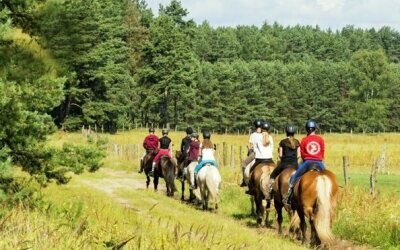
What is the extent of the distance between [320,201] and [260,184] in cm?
419

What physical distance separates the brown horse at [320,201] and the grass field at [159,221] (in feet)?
1.86

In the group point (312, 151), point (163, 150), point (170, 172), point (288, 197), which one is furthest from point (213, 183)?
point (312, 151)

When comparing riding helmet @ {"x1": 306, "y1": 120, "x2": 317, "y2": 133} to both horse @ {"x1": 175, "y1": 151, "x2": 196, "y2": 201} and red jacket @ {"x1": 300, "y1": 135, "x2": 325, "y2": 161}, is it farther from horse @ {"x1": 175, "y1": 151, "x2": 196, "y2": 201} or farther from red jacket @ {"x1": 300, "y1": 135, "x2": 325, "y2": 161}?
horse @ {"x1": 175, "y1": 151, "x2": 196, "y2": 201}

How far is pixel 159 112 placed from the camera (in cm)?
10000

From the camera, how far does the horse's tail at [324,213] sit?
37.8ft

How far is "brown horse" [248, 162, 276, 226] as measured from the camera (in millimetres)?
15641

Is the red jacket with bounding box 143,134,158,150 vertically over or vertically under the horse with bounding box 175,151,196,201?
over

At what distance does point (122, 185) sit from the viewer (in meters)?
26.7

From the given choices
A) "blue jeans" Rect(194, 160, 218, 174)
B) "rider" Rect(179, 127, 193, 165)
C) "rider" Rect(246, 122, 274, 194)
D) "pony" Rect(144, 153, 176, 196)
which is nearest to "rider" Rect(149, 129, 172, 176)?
"pony" Rect(144, 153, 176, 196)

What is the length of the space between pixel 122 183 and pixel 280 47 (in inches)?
→ 5499

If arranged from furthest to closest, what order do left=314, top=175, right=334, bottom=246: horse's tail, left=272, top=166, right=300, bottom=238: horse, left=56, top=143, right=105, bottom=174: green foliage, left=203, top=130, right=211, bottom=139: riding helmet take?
left=203, top=130, right=211, bottom=139: riding helmet
left=56, top=143, right=105, bottom=174: green foliage
left=272, top=166, right=300, bottom=238: horse
left=314, top=175, right=334, bottom=246: horse's tail

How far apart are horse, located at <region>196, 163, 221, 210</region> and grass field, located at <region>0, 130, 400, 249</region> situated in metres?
0.49

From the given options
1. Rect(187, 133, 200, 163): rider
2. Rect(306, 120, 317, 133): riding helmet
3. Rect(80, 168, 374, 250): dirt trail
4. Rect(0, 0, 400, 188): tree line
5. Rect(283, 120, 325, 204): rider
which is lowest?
Rect(80, 168, 374, 250): dirt trail

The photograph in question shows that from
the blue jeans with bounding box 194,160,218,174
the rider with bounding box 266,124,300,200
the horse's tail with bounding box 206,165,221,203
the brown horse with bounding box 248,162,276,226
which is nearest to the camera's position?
the rider with bounding box 266,124,300,200
